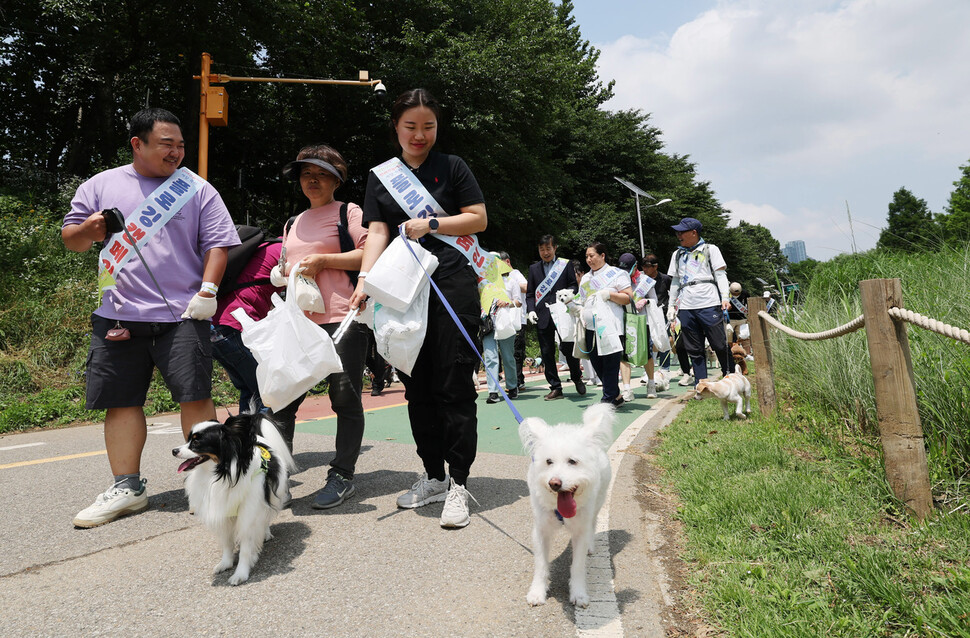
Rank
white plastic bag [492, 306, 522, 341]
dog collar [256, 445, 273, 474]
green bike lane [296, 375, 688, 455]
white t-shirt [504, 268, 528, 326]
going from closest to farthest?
dog collar [256, 445, 273, 474] → green bike lane [296, 375, 688, 455] → white plastic bag [492, 306, 522, 341] → white t-shirt [504, 268, 528, 326]

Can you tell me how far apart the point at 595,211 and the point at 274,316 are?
31462 mm

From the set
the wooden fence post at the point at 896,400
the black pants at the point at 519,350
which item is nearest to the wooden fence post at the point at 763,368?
the wooden fence post at the point at 896,400

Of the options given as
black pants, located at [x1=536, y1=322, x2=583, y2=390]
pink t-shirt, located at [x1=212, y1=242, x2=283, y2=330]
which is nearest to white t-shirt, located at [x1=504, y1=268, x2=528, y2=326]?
black pants, located at [x1=536, y1=322, x2=583, y2=390]

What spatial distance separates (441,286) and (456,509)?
133 cm

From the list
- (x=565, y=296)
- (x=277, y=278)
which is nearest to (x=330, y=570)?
(x=277, y=278)

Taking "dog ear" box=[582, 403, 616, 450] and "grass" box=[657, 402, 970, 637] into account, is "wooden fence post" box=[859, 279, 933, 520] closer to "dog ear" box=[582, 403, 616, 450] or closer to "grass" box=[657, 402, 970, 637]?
"grass" box=[657, 402, 970, 637]

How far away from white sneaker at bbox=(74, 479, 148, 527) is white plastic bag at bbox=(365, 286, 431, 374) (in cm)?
190

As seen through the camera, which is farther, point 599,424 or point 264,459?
point 264,459

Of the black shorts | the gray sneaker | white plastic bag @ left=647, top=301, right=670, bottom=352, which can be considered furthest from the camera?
white plastic bag @ left=647, top=301, right=670, bottom=352

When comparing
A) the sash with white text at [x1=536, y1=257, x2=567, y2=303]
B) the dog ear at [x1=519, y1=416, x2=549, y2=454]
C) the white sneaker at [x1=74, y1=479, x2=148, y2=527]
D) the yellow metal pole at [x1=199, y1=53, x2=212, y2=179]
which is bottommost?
the white sneaker at [x1=74, y1=479, x2=148, y2=527]

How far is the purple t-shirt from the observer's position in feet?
11.5

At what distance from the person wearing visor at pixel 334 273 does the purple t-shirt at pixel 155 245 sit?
50cm

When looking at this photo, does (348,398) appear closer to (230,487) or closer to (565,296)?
(230,487)

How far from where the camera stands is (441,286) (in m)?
3.42
